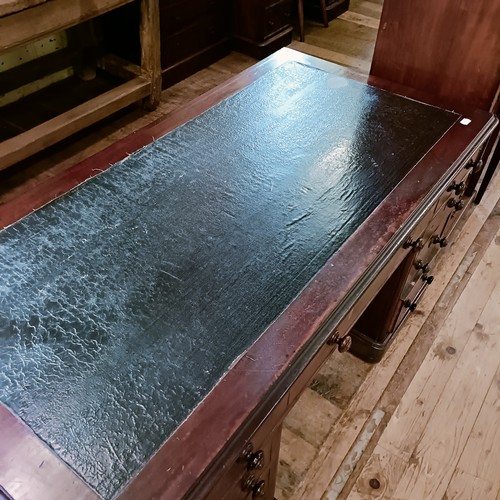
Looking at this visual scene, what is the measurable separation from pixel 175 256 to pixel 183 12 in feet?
7.08

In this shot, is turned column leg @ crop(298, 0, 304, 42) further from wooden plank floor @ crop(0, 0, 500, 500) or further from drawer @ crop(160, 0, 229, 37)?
wooden plank floor @ crop(0, 0, 500, 500)

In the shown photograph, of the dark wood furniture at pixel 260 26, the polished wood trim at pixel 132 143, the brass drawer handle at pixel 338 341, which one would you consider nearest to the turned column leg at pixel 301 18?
the dark wood furniture at pixel 260 26

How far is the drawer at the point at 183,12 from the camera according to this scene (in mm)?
2729

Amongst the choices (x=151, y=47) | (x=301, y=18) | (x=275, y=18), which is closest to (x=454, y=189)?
(x=151, y=47)

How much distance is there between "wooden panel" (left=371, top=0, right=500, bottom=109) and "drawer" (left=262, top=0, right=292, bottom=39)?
1574 mm

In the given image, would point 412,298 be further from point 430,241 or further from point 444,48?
point 444,48

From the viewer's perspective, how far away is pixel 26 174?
239cm

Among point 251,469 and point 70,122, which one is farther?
point 70,122

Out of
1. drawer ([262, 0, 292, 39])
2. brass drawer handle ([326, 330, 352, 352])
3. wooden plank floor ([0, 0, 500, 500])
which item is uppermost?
brass drawer handle ([326, 330, 352, 352])

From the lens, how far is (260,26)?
10.4 feet

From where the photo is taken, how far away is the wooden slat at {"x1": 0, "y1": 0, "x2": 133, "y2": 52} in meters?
1.91

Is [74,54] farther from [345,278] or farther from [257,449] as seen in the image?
[257,449]

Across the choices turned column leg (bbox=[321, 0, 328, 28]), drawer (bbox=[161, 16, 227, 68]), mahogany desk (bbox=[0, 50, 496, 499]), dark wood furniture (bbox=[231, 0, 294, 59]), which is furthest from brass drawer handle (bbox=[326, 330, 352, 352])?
turned column leg (bbox=[321, 0, 328, 28])

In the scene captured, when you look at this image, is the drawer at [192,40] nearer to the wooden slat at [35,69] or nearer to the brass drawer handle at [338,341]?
the wooden slat at [35,69]
